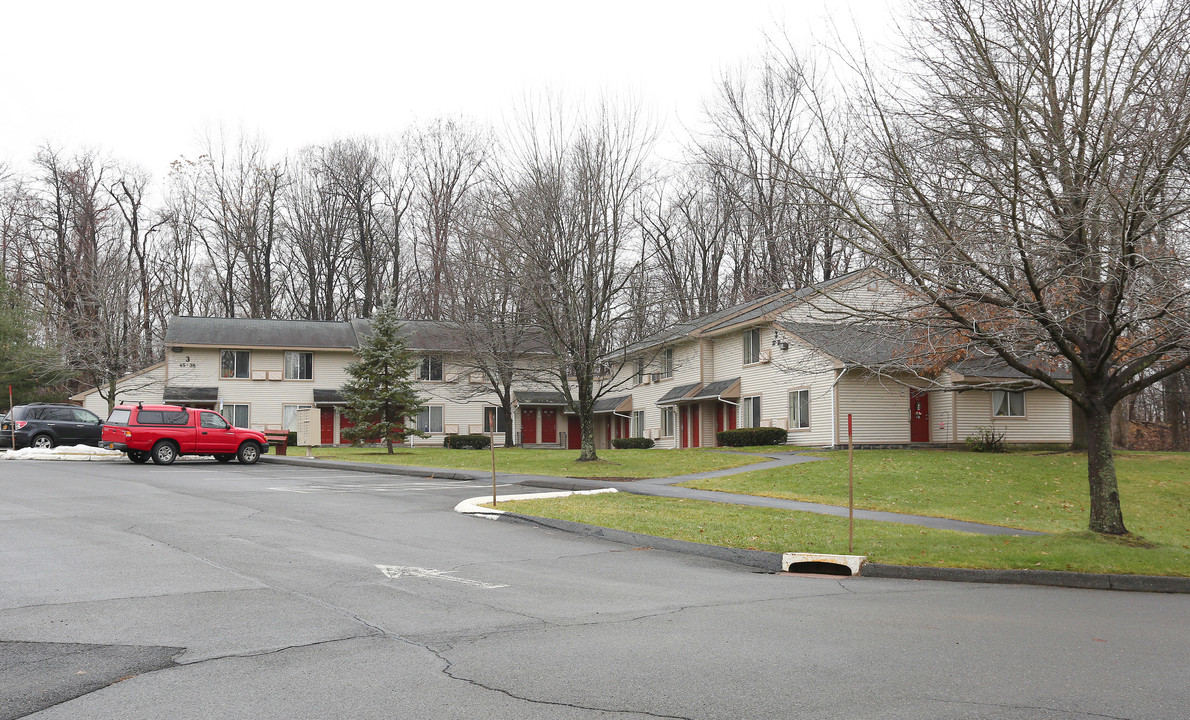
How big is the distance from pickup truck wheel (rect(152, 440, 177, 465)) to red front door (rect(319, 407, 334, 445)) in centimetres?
2045

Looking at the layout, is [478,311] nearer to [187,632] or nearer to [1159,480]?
[1159,480]

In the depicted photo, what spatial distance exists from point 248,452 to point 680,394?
63.1 feet

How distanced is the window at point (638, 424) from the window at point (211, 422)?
23068 mm

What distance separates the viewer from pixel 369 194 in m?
57.5

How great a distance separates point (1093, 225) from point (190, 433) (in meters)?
25.2

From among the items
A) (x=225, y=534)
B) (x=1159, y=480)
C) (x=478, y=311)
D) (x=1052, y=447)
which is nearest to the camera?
(x=225, y=534)

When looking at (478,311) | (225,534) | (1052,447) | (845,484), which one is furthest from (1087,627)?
(1052,447)

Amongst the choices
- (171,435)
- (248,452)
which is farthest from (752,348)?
(171,435)

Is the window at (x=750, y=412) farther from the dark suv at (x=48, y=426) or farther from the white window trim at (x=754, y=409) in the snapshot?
the dark suv at (x=48, y=426)

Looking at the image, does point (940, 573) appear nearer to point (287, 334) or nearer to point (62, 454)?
point (62, 454)

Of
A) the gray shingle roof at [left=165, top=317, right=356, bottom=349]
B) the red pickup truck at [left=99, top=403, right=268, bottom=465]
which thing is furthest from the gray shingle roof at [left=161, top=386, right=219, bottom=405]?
the red pickup truck at [left=99, top=403, right=268, bottom=465]

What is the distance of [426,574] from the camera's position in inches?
392

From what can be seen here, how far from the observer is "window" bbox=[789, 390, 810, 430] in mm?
33812

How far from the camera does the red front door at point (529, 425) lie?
171 feet
